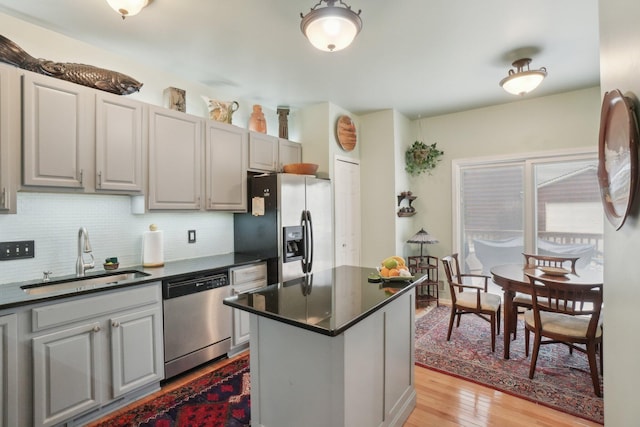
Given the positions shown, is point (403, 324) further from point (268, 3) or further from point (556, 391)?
point (268, 3)

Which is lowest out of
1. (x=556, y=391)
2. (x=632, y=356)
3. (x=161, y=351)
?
(x=556, y=391)

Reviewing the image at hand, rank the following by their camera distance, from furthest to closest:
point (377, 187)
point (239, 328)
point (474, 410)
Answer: point (377, 187) → point (239, 328) → point (474, 410)

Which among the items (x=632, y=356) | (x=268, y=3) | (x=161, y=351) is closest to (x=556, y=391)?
(x=632, y=356)

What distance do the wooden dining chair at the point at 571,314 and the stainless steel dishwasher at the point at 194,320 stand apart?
2.56 metres

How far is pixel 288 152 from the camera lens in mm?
3854

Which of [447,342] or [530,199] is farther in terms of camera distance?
[530,199]

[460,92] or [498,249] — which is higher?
[460,92]

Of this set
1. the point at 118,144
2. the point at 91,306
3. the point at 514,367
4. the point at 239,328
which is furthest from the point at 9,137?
the point at 514,367

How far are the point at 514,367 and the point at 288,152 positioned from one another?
3.18 meters

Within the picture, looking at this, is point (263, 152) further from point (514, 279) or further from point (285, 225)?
point (514, 279)

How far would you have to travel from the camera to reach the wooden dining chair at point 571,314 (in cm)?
218

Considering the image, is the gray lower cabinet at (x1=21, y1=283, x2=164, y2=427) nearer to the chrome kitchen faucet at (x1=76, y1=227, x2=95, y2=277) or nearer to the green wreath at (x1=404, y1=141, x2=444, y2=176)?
the chrome kitchen faucet at (x1=76, y1=227, x2=95, y2=277)

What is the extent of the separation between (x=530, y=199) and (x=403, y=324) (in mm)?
3091

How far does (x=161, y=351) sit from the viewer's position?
7.65ft
